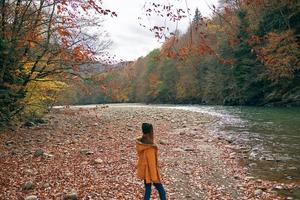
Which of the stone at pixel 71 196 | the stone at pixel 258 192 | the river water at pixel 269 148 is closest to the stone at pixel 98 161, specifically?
the stone at pixel 71 196

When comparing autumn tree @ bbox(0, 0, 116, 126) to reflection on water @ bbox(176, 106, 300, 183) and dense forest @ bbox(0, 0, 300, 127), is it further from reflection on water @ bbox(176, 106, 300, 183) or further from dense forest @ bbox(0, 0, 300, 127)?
reflection on water @ bbox(176, 106, 300, 183)

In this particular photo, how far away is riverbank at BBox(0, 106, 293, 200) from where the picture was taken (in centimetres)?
875

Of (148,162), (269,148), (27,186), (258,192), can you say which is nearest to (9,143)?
(27,186)

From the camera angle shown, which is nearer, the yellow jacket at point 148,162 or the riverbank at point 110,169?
the yellow jacket at point 148,162

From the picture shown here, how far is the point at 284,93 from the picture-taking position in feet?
140

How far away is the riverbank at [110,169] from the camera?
8.75 metres

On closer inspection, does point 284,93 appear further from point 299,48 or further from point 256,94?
point 299,48

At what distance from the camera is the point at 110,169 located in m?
11.0

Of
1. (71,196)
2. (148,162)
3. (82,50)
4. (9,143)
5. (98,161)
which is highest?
(82,50)

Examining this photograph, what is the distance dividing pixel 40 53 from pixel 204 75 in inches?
2266

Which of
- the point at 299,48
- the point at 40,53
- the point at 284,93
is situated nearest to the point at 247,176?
the point at 40,53

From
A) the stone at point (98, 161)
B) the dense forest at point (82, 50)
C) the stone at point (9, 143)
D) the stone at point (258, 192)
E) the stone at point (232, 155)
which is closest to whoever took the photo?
the dense forest at point (82, 50)

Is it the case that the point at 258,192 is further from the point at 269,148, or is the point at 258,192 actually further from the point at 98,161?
the point at 269,148

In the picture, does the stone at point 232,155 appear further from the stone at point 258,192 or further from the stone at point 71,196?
the stone at point 71,196
